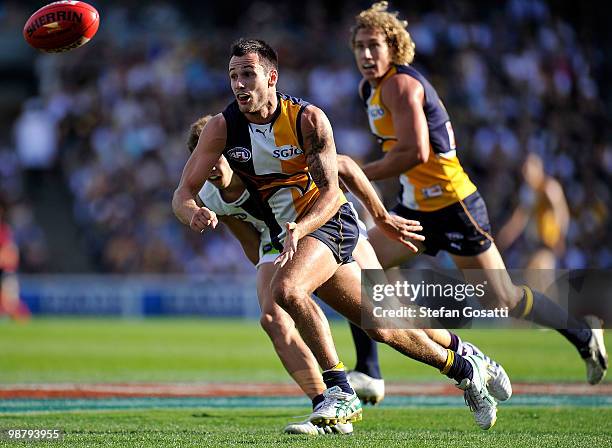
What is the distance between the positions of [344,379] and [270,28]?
17.0 meters

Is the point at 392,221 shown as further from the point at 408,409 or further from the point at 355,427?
the point at 408,409

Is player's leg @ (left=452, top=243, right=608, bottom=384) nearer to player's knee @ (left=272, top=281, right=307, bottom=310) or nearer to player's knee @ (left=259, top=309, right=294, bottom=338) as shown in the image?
player's knee @ (left=259, top=309, right=294, bottom=338)

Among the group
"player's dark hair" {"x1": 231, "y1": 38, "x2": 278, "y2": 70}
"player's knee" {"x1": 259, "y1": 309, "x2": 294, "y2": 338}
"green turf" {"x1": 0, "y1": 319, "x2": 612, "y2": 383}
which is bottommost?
"green turf" {"x1": 0, "y1": 319, "x2": 612, "y2": 383}

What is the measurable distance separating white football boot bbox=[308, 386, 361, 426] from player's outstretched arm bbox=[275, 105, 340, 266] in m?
0.94

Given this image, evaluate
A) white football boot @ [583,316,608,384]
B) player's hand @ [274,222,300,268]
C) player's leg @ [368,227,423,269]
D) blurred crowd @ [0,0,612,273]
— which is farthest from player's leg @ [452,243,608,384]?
blurred crowd @ [0,0,612,273]

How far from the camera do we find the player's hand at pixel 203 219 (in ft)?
18.2

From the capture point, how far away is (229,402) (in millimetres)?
8047

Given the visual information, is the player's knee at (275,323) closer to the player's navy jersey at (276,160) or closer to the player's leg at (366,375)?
the player's navy jersey at (276,160)

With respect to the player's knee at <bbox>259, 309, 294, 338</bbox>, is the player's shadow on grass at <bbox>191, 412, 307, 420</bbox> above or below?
below

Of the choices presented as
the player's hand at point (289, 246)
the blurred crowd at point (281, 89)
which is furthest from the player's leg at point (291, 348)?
the blurred crowd at point (281, 89)

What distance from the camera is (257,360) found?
489 inches

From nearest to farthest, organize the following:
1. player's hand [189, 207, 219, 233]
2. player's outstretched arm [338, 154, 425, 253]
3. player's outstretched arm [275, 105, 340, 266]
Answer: player's hand [189, 207, 219, 233] < player's outstretched arm [275, 105, 340, 266] < player's outstretched arm [338, 154, 425, 253]

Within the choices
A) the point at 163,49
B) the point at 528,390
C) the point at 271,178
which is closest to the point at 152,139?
the point at 163,49

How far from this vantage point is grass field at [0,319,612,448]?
586 centimetres
